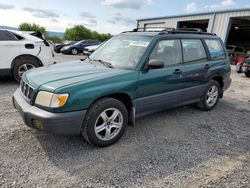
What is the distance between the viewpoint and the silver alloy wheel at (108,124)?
123 inches

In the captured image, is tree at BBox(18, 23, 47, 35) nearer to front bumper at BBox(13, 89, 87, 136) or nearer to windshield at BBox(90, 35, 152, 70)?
windshield at BBox(90, 35, 152, 70)

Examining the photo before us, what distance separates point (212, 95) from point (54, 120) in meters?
3.73

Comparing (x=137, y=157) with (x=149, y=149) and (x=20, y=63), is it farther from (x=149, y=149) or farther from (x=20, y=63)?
(x=20, y=63)

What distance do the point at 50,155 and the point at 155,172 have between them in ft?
4.51

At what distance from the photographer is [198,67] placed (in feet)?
14.5

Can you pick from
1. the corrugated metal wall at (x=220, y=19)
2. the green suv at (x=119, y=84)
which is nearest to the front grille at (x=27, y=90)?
the green suv at (x=119, y=84)

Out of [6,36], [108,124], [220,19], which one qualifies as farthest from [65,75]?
[220,19]

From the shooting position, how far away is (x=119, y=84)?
316cm

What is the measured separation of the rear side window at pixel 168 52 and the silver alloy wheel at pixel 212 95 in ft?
4.56

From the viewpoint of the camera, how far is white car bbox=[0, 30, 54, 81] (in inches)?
244

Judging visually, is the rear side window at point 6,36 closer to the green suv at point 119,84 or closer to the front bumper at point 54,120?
the green suv at point 119,84

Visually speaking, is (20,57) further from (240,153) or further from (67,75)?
(240,153)

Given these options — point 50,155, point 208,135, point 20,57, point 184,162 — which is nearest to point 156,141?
point 184,162

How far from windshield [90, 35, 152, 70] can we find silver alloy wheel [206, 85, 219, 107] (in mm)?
2116
